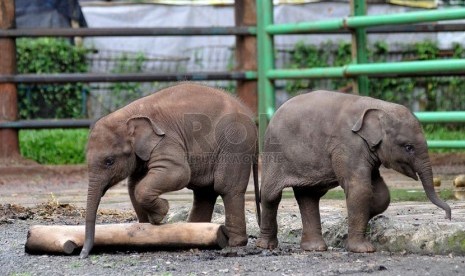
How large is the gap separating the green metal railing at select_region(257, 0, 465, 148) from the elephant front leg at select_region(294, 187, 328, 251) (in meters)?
3.19

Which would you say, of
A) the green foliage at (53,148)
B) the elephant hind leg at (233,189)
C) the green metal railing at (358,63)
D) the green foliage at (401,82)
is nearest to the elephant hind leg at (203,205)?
the elephant hind leg at (233,189)

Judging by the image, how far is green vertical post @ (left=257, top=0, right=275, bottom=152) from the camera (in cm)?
1136

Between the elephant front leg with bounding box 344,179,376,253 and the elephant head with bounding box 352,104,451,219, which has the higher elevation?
the elephant head with bounding box 352,104,451,219

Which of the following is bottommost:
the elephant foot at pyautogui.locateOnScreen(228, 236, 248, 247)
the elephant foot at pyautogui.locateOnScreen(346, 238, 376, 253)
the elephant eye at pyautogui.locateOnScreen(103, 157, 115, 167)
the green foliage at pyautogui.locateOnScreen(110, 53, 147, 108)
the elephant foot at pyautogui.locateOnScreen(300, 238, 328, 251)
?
the green foliage at pyautogui.locateOnScreen(110, 53, 147, 108)

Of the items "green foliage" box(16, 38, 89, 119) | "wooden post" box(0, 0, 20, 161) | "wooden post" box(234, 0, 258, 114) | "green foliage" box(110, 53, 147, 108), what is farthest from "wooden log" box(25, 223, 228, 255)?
"green foliage" box(110, 53, 147, 108)

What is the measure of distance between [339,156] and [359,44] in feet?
15.3

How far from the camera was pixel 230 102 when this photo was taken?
20.7 ft

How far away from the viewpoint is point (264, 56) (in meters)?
11.5

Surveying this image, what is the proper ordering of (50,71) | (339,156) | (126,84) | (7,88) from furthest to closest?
(50,71)
(126,84)
(7,88)
(339,156)

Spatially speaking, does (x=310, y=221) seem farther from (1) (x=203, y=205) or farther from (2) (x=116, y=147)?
(2) (x=116, y=147)

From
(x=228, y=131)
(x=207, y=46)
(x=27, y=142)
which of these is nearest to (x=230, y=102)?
(x=228, y=131)

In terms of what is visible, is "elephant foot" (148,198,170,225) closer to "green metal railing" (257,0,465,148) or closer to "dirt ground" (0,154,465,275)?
"dirt ground" (0,154,465,275)

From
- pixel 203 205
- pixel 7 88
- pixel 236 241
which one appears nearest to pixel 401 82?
pixel 7 88

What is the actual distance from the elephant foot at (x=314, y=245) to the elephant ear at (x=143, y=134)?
97 centimetres
